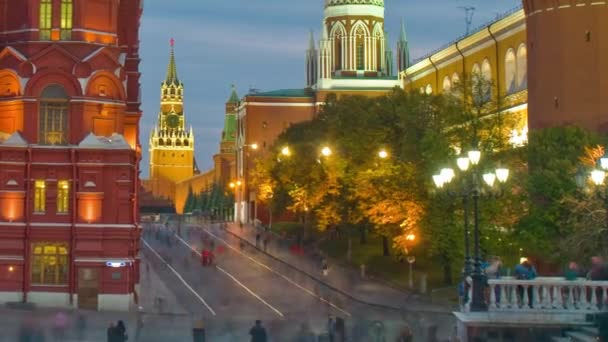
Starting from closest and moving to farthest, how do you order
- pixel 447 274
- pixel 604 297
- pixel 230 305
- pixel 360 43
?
pixel 604 297 → pixel 230 305 → pixel 447 274 → pixel 360 43

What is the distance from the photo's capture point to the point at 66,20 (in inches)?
2516

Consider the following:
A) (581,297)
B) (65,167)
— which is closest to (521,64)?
(65,167)

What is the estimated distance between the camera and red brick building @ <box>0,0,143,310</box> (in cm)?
6144

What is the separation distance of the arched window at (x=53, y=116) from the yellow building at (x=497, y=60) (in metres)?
26.4

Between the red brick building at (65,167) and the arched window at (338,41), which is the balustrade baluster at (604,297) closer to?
the red brick building at (65,167)

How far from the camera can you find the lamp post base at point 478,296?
106 feet

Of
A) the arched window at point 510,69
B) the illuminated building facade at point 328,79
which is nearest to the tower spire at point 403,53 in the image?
the illuminated building facade at point 328,79

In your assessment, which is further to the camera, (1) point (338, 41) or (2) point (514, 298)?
(1) point (338, 41)

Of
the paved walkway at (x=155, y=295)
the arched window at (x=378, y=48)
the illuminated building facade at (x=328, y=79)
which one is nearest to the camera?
the paved walkway at (x=155, y=295)

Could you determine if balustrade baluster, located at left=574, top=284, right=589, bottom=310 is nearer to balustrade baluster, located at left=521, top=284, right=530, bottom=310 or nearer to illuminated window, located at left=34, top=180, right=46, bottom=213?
balustrade baluster, located at left=521, top=284, right=530, bottom=310

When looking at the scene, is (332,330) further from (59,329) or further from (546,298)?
(546,298)

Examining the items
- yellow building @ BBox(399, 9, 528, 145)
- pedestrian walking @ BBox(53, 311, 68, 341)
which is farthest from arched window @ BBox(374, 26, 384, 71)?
pedestrian walking @ BBox(53, 311, 68, 341)

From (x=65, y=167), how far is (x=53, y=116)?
112 inches

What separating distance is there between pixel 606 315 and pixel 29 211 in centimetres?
3999
